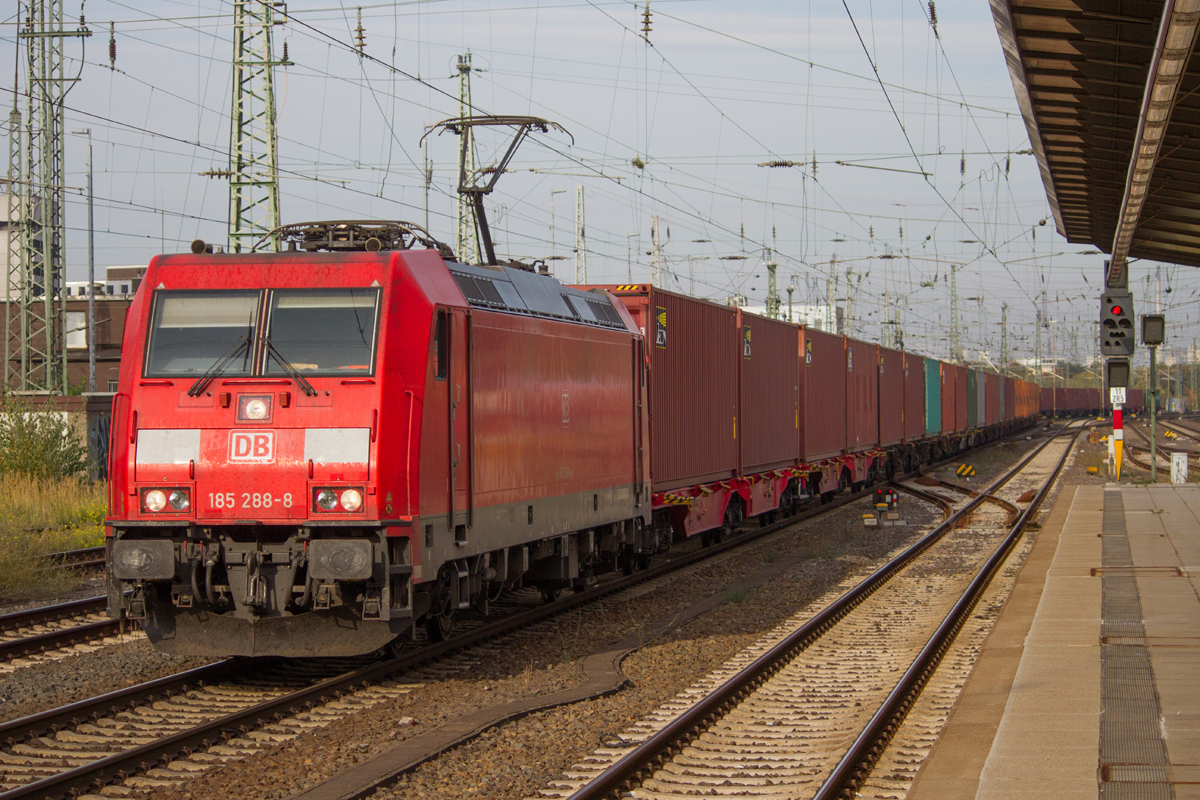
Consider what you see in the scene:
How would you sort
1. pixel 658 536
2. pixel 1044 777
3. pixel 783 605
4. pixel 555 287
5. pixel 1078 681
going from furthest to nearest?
pixel 658 536, pixel 783 605, pixel 555 287, pixel 1078 681, pixel 1044 777

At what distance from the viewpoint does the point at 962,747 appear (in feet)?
23.3

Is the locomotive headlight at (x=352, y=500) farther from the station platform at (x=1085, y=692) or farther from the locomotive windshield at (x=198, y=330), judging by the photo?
the station platform at (x=1085, y=692)

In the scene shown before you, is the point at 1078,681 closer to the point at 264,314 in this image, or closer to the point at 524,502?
the point at 524,502

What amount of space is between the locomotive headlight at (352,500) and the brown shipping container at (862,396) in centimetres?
2086

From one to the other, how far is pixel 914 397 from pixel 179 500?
3110cm

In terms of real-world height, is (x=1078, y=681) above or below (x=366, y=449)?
below

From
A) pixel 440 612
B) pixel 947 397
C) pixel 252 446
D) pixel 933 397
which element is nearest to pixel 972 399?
pixel 947 397

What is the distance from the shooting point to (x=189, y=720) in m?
8.21

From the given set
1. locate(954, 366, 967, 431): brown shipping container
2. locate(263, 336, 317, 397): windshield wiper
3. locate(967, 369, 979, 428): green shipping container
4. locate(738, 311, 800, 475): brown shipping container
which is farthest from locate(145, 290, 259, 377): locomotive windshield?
locate(967, 369, 979, 428): green shipping container

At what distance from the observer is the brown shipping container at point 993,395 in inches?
2214

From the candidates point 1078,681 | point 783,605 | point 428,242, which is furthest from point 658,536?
point 1078,681

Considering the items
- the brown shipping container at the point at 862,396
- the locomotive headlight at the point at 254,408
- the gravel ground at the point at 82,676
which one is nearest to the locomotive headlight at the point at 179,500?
the locomotive headlight at the point at 254,408

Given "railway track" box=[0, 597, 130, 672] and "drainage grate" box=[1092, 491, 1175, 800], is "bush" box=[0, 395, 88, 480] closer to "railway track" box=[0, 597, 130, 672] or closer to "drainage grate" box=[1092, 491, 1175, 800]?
"railway track" box=[0, 597, 130, 672]

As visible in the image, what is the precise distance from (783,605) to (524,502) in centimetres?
432
